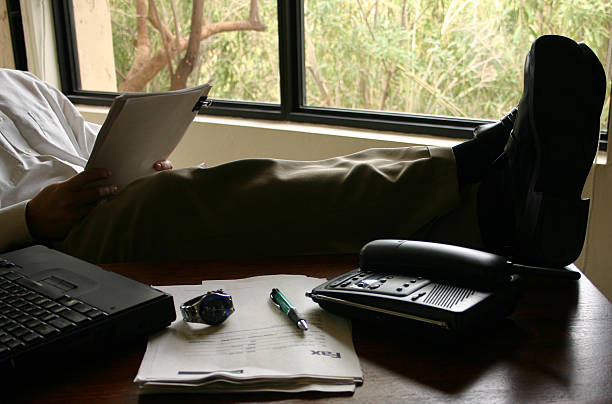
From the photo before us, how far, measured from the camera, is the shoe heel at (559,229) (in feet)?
2.66

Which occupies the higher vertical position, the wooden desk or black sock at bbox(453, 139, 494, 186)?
black sock at bbox(453, 139, 494, 186)

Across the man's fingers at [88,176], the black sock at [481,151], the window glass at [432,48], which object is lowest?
the man's fingers at [88,176]

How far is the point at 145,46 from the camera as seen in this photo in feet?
9.22

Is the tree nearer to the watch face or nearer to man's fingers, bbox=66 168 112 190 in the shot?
man's fingers, bbox=66 168 112 190

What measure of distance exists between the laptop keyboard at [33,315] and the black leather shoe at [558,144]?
0.58m

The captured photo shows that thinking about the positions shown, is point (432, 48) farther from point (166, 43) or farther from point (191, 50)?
point (166, 43)

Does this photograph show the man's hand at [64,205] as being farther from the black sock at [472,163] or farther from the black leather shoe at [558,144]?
the black leather shoe at [558,144]

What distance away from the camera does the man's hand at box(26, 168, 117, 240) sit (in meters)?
1.05

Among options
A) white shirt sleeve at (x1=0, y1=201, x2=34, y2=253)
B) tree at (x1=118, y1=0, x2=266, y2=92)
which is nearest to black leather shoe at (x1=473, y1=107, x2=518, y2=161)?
white shirt sleeve at (x1=0, y1=201, x2=34, y2=253)

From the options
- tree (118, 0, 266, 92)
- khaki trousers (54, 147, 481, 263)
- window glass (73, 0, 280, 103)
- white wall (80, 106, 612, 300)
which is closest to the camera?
khaki trousers (54, 147, 481, 263)

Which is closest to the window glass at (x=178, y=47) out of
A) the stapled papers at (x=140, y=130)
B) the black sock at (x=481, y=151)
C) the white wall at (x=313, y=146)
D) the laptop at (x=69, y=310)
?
the white wall at (x=313, y=146)

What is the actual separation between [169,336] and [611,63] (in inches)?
54.8

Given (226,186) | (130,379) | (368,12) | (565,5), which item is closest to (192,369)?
(130,379)

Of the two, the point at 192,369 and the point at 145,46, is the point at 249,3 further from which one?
the point at 192,369
